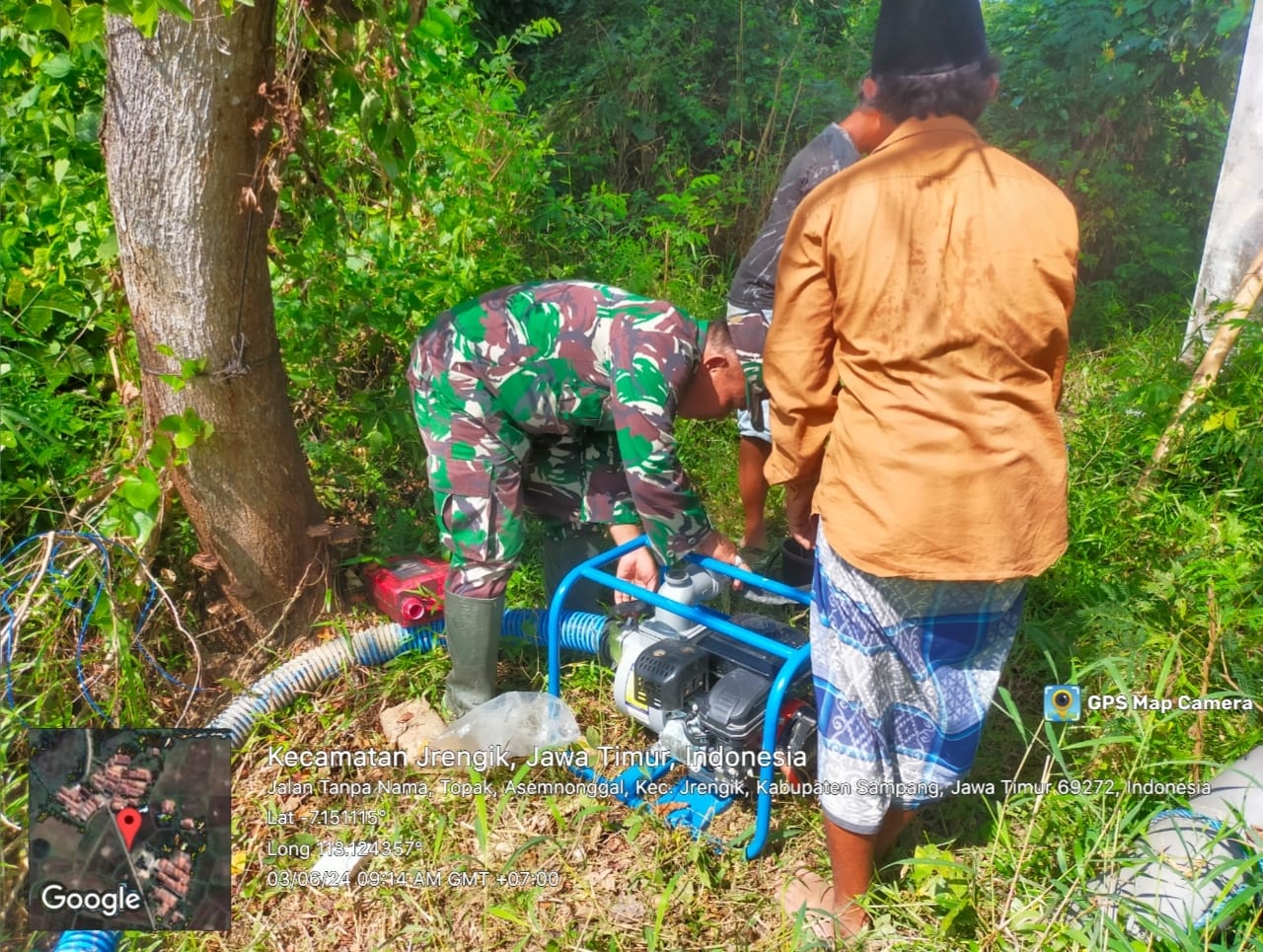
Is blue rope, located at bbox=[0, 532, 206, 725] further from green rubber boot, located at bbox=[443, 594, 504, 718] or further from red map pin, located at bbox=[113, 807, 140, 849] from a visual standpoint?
green rubber boot, located at bbox=[443, 594, 504, 718]

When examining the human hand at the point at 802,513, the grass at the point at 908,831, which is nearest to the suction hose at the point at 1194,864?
the grass at the point at 908,831

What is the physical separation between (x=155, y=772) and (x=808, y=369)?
2033mm

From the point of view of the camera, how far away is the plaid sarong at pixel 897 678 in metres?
2.12

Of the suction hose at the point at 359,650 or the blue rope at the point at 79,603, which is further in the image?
the suction hose at the point at 359,650

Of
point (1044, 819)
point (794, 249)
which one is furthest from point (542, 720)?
point (794, 249)

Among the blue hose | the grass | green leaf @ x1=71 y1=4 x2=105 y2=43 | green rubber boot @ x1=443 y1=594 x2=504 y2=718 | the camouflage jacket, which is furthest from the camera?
green rubber boot @ x1=443 y1=594 x2=504 y2=718

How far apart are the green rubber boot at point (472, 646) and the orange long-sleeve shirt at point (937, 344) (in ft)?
4.44

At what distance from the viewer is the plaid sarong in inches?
83.4

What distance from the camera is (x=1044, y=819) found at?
8.59 ft

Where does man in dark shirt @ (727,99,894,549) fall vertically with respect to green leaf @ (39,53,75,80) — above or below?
below

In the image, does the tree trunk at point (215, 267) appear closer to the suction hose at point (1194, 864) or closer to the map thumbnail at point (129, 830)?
the map thumbnail at point (129, 830)

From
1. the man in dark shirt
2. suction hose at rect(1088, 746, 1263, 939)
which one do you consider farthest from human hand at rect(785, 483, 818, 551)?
suction hose at rect(1088, 746, 1263, 939)

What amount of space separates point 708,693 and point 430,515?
1.80m

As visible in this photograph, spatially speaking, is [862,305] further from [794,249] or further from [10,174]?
[10,174]
